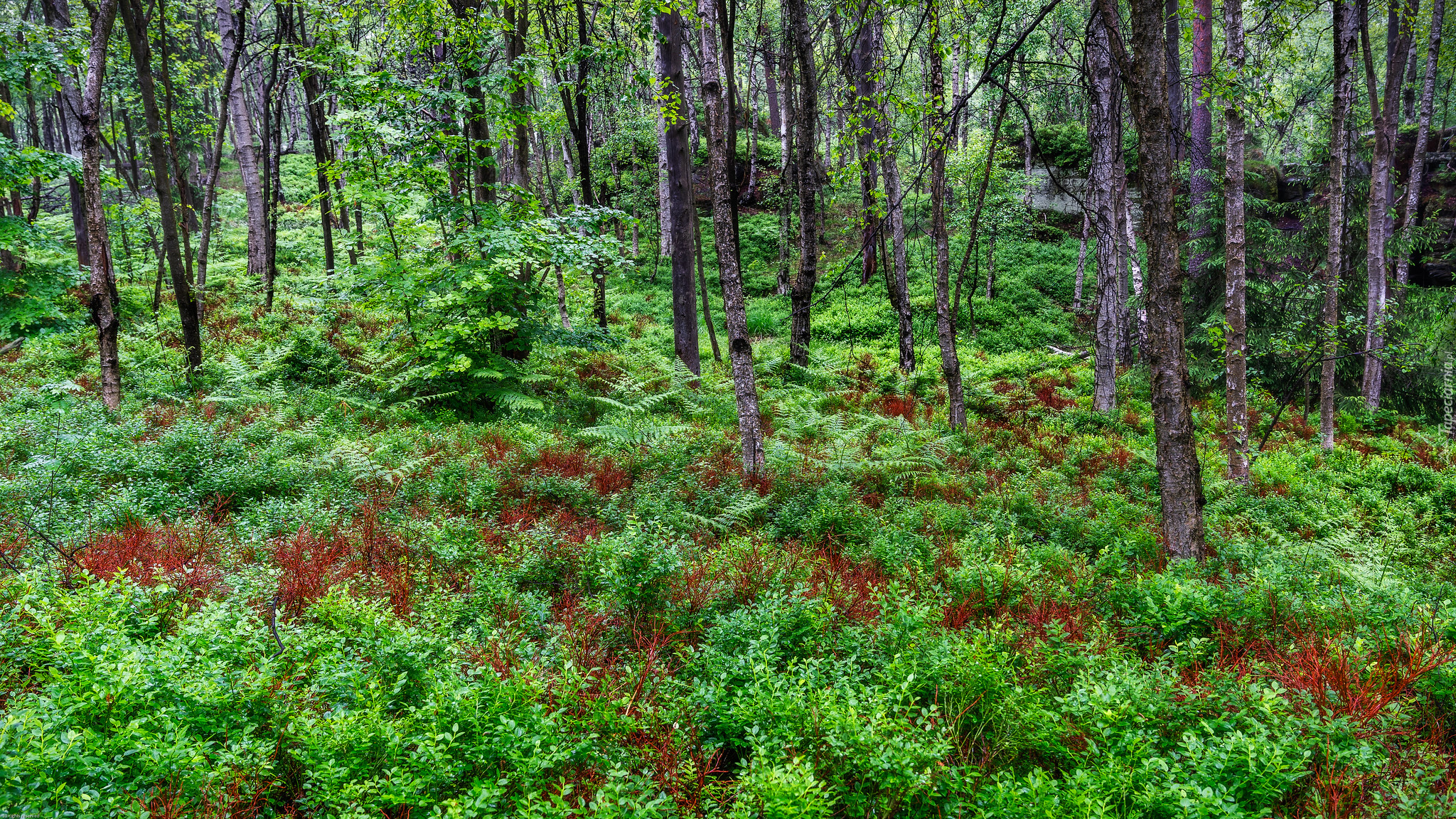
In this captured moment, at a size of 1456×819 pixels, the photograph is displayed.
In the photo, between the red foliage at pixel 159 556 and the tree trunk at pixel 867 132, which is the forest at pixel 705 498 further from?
the tree trunk at pixel 867 132

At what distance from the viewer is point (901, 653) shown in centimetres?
404

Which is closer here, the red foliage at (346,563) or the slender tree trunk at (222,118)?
the red foliage at (346,563)

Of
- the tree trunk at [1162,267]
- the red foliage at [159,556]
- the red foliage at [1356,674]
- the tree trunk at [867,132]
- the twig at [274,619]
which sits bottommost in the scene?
the red foliage at [1356,674]

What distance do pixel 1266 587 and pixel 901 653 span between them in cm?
312

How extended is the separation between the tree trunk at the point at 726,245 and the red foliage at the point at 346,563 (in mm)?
4057

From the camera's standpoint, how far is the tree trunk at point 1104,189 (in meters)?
8.50

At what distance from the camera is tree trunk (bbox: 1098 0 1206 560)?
517cm

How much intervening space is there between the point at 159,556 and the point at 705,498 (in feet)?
15.4

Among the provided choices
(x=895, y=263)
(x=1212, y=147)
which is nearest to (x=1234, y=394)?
A: (x=895, y=263)

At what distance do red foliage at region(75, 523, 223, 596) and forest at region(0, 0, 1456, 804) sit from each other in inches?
1.9

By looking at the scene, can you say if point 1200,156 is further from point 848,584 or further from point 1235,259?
point 848,584

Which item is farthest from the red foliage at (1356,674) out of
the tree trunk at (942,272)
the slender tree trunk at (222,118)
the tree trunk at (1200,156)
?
the slender tree trunk at (222,118)

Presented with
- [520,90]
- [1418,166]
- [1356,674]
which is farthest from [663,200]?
[1356,674]

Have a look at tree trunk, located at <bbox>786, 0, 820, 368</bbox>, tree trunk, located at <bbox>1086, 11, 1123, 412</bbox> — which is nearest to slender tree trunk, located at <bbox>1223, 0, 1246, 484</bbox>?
tree trunk, located at <bbox>1086, 11, 1123, 412</bbox>
